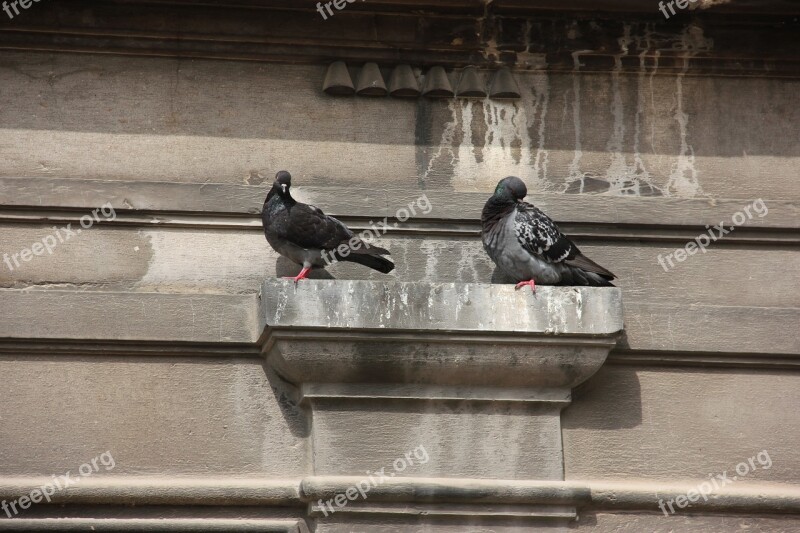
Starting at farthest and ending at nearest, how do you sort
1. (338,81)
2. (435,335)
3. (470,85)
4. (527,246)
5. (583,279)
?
(470,85), (338,81), (583,279), (527,246), (435,335)

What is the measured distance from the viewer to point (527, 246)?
665 centimetres

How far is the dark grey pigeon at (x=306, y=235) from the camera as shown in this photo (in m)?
6.57

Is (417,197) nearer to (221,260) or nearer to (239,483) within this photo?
(221,260)

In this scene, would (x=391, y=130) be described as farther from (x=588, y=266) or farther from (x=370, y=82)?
(x=588, y=266)

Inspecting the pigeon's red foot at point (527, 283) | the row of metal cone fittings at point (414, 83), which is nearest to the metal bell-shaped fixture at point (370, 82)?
the row of metal cone fittings at point (414, 83)

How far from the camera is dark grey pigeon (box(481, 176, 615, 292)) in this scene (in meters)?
6.67

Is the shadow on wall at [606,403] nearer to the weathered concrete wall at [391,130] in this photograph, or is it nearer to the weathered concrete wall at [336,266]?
the weathered concrete wall at [336,266]

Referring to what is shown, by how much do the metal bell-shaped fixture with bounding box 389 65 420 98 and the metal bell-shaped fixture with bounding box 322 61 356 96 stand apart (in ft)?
0.71

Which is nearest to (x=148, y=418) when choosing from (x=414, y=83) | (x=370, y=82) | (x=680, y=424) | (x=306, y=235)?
(x=306, y=235)

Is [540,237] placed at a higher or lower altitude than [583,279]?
higher

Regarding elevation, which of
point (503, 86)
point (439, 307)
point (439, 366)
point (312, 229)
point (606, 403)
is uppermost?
point (503, 86)

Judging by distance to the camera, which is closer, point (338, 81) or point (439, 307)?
point (439, 307)

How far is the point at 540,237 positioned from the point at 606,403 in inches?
37.0

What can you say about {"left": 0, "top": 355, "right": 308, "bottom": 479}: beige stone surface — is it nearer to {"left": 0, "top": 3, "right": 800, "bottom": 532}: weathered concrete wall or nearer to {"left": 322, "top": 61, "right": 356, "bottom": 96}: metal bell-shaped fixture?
{"left": 0, "top": 3, "right": 800, "bottom": 532}: weathered concrete wall
